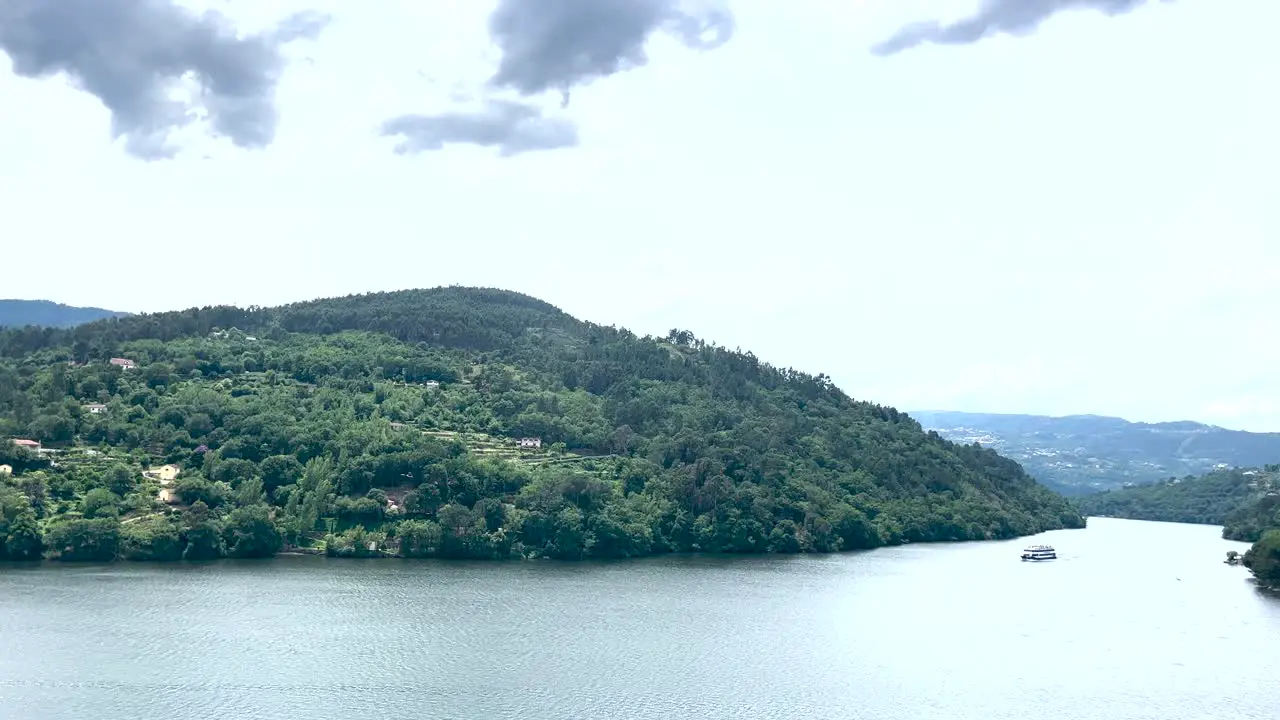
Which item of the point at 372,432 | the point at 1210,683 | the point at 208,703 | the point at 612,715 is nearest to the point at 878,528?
the point at 372,432

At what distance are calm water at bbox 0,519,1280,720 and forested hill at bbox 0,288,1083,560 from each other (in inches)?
251

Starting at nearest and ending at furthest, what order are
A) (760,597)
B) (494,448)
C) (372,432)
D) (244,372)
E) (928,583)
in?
(760,597) → (928,583) → (372,432) → (494,448) → (244,372)

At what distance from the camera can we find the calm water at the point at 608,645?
149ft

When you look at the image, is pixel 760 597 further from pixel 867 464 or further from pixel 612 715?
pixel 867 464

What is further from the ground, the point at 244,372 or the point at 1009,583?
the point at 244,372

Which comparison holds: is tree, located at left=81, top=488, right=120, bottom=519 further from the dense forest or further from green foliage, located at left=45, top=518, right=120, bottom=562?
the dense forest

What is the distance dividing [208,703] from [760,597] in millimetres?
38323

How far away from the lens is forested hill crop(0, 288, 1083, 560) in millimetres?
86000

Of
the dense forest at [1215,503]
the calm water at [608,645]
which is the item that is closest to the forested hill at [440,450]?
the calm water at [608,645]

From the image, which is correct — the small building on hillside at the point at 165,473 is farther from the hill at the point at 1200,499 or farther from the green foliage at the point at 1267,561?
the hill at the point at 1200,499

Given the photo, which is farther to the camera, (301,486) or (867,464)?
(867,464)

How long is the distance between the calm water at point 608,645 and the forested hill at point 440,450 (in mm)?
6367

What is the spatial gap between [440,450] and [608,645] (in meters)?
42.9

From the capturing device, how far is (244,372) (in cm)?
12425
